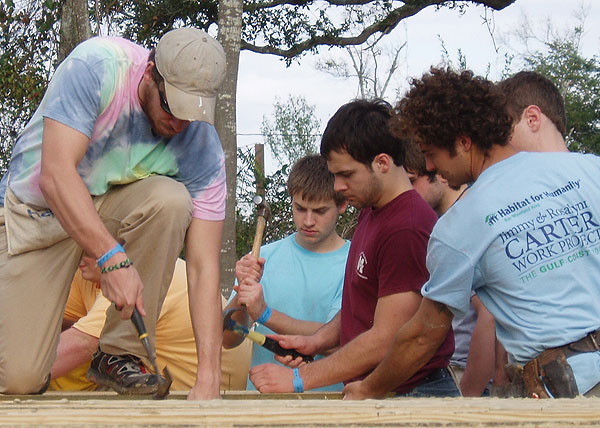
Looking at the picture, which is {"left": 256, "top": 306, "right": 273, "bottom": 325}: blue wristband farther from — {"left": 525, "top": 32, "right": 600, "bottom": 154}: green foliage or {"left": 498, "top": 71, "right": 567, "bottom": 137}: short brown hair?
{"left": 525, "top": 32, "right": 600, "bottom": 154}: green foliage

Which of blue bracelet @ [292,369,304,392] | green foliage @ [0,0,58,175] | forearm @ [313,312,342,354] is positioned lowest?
blue bracelet @ [292,369,304,392]

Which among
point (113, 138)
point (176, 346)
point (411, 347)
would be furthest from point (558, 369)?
point (176, 346)

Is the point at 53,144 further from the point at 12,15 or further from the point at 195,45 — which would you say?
the point at 12,15

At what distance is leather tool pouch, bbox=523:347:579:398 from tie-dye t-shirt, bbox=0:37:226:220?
1.57 metres

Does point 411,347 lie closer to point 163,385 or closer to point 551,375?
point 551,375

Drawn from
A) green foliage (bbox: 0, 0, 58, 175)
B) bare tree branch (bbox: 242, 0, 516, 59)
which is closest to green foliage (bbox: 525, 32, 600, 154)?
bare tree branch (bbox: 242, 0, 516, 59)

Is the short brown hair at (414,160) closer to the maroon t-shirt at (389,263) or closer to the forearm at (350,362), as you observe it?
the maroon t-shirt at (389,263)

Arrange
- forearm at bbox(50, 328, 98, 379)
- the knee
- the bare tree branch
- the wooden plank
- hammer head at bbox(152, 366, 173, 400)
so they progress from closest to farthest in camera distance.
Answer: the wooden plank
hammer head at bbox(152, 366, 173, 400)
the knee
forearm at bbox(50, 328, 98, 379)
the bare tree branch

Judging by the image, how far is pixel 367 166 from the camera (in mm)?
3502

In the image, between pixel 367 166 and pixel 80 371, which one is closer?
pixel 367 166

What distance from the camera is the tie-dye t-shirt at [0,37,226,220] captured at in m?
3.08

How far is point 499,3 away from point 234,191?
6295 millimetres

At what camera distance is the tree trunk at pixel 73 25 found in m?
7.48

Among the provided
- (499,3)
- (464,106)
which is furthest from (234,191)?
(499,3)
